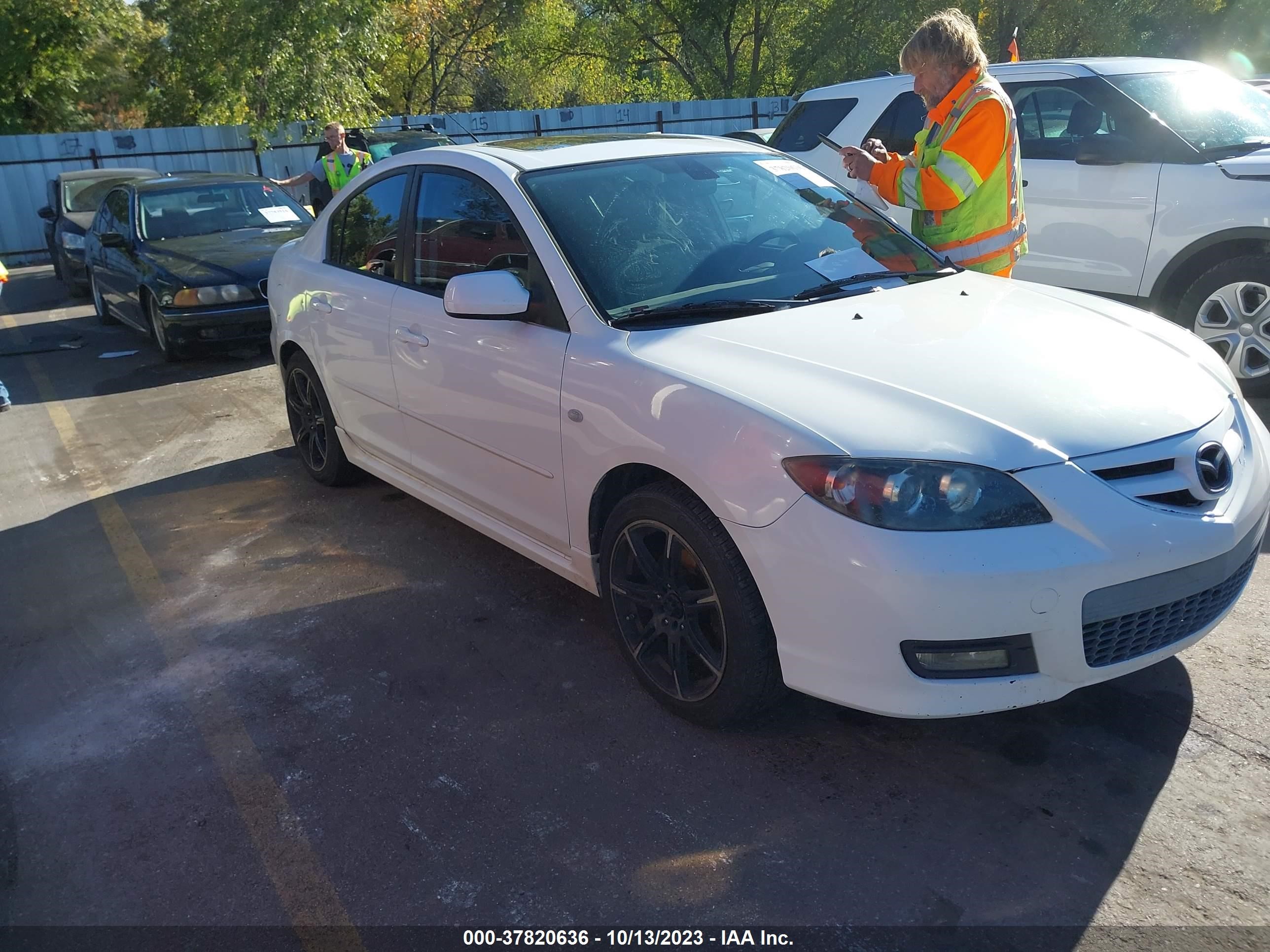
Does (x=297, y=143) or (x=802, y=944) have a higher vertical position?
(x=297, y=143)

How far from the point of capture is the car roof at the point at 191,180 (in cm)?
1070

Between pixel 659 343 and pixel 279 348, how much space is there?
333cm

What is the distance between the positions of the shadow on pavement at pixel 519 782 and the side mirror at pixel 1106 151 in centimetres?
405

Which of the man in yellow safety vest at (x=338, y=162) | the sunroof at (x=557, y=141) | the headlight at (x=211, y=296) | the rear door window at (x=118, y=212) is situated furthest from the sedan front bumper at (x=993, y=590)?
the rear door window at (x=118, y=212)

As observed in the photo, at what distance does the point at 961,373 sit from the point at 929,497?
529 mm

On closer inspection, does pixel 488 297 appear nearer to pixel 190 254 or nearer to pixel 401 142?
pixel 190 254

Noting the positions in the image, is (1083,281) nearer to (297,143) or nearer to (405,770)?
(405,770)

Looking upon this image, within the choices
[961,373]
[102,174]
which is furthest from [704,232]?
[102,174]

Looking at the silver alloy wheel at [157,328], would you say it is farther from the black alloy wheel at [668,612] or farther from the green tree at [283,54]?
the green tree at [283,54]

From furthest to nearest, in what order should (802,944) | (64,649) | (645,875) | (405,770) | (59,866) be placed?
(64,649)
(405,770)
(59,866)
(645,875)
(802,944)

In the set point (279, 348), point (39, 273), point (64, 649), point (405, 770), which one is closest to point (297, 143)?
point (39, 273)

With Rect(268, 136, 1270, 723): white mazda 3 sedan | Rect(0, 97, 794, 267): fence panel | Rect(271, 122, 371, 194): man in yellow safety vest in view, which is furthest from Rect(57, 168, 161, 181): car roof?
Rect(268, 136, 1270, 723): white mazda 3 sedan

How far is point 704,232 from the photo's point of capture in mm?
3953

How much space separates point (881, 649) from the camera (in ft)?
9.13
